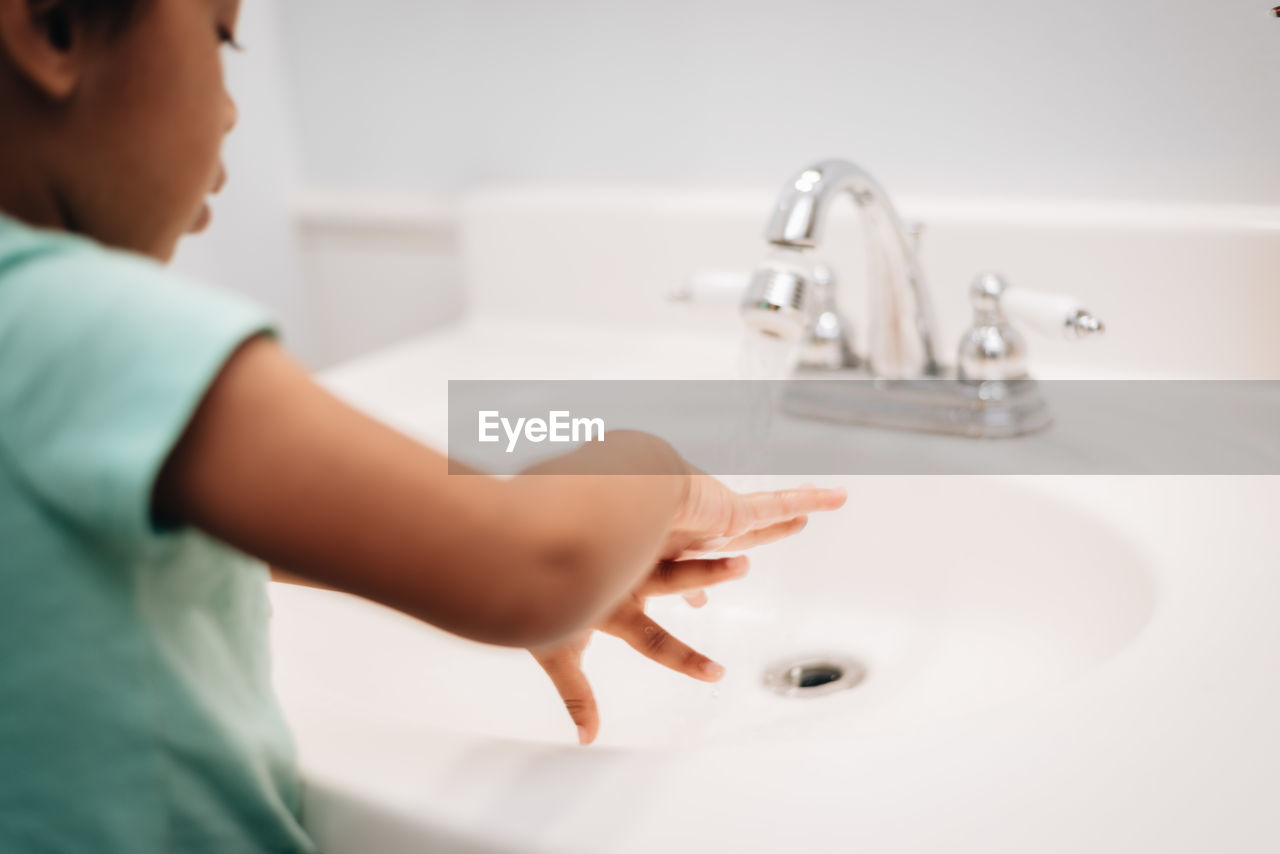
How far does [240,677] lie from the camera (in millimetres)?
331

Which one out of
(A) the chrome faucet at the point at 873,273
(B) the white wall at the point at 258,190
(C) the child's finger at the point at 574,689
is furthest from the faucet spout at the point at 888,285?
(B) the white wall at the point at 258,190

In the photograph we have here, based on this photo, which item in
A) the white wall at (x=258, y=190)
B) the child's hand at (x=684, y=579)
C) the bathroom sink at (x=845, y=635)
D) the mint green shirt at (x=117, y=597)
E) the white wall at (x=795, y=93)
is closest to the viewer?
the mint green shirt at (x=117, y=597)

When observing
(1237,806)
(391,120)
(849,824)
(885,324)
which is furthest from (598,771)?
(391,120)

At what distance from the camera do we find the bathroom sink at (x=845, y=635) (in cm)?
51

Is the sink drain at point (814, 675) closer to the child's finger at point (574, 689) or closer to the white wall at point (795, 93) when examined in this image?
the child's finger at point (574, 689)

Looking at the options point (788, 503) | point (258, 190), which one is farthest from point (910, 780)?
point (258, 190)

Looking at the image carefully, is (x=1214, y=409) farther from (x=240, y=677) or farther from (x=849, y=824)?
(x=240, y=677)

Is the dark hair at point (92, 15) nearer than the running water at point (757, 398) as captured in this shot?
Yes

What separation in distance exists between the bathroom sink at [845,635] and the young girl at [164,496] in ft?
0.48

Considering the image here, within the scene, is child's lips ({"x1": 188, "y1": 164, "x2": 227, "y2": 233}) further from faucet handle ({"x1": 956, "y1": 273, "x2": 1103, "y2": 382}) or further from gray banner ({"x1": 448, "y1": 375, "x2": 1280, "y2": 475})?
faucet handle ({"x1": 956, "y1": 273, "x2": 1103, "y2": 382})

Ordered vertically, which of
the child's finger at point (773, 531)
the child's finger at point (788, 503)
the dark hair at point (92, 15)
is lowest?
the child's finger at point (773, 531)

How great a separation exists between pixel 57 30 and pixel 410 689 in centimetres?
37

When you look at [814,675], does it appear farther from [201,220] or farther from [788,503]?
[201,220]

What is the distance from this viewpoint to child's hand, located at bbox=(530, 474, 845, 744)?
1.33 feet
